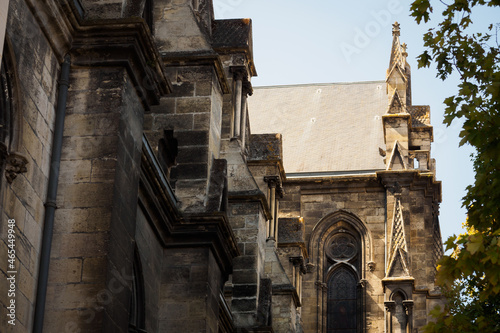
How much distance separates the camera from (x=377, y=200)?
38844mm

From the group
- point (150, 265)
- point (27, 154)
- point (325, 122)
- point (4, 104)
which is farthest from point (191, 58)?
point (325, 122)

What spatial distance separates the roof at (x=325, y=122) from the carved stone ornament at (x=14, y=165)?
29.0m

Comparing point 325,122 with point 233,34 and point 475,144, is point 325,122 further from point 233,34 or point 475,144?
point 475,144

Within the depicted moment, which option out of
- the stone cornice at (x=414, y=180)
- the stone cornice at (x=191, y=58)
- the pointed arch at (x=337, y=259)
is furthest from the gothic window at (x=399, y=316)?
the stone cornice at (x=191, y=58)

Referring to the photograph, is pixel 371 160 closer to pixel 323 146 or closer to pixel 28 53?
pixel 323 146

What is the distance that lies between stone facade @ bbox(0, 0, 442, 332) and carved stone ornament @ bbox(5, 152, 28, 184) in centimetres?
1

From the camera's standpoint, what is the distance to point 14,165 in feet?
39.8

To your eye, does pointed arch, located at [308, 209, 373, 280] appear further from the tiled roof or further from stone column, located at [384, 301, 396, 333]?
the tiled roof

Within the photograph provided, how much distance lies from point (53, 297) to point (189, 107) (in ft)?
22.9


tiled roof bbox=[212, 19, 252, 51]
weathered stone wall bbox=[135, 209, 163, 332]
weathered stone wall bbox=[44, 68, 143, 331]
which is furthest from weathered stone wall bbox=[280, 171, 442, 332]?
weathered stone wall bbox=[44, 68, 143, 331]

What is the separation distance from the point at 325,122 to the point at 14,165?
3303cm

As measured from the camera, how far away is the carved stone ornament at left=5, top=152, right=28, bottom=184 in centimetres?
1207

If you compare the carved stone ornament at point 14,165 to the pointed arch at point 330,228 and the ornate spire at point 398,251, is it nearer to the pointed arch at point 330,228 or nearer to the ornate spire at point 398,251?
the ornate spire at point 398,251

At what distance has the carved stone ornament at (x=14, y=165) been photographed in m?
12.1
